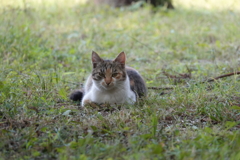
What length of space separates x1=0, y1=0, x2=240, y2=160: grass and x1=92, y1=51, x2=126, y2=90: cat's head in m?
0.29

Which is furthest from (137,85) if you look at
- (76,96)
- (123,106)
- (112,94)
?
(76,96)

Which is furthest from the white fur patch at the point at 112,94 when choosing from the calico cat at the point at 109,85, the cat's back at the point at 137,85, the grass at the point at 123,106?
the cat's back at the point at 137,85

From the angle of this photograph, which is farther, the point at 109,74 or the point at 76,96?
the point at 76,96

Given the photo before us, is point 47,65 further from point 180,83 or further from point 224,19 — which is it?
point 224,19

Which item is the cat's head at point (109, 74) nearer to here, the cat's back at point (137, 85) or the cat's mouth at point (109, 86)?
the cat's mouth at point (109, 86)

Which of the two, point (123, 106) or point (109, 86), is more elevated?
point (109, 86)

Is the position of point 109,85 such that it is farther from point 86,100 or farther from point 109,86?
point 86,100

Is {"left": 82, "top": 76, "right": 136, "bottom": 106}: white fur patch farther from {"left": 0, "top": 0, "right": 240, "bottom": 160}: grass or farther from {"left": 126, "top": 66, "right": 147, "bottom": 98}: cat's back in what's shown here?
{"left": 126, "top": 66, "right": 147, "bottom": 98}: cat's back

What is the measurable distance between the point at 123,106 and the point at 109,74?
1.30ft

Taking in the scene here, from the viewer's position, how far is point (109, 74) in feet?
12.4

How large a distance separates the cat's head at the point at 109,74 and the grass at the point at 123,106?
0.94 feet

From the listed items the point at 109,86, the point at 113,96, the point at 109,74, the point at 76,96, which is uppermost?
the point at 109,74

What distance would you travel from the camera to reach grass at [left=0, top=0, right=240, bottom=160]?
100 inches

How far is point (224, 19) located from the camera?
8758mm
